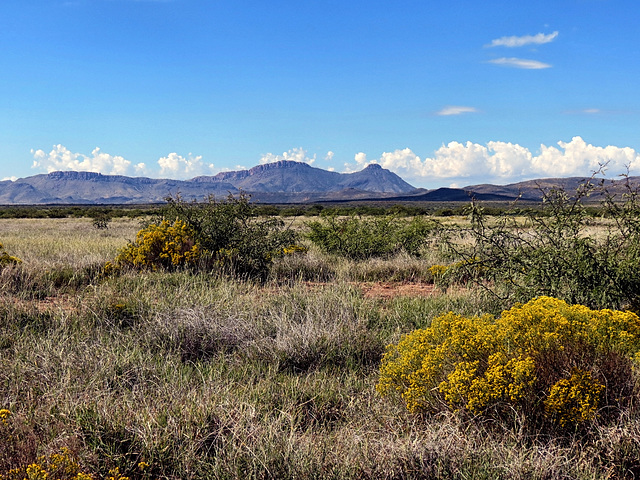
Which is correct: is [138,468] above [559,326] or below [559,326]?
below

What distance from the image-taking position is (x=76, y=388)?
3875 millimetres

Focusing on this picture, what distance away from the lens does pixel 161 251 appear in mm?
10094

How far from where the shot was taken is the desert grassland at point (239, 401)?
9.87 feet

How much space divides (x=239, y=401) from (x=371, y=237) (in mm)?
9973

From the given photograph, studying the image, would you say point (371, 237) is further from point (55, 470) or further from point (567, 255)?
point (55, 470)

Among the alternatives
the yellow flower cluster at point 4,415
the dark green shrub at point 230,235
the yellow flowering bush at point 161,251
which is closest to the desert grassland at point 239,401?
the yellow flower cluster at point 4,415

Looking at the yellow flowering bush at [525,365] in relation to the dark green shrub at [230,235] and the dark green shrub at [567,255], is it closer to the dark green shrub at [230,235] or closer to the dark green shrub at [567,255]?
the dark green shrub at [567,255]

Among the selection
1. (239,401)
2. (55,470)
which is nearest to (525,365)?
(239,401)

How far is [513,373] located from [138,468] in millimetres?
2487

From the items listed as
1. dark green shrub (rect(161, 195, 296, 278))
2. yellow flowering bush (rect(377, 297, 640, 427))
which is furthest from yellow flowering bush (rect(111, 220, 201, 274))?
yellow flowering bush (rect(377, 297, 640, 427))

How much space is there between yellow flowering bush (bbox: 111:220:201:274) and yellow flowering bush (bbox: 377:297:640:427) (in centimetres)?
683

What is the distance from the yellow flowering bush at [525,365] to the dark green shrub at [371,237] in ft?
29.2

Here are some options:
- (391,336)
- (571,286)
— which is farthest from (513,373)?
(571,286)

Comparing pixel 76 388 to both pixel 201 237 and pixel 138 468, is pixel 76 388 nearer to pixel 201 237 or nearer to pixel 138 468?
pixel 138 468
